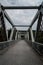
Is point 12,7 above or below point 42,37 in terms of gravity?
above

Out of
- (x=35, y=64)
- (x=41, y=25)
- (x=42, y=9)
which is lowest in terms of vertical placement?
(x=35, y=64)

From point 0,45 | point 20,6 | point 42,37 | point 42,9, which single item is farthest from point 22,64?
point 42,37

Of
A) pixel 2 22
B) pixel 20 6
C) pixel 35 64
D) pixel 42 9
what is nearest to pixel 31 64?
pixel 35 64

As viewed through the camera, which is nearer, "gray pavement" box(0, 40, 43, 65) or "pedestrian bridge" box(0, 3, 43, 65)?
"gray pavement" box(0, 40, 43, 65)

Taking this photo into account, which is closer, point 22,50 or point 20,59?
point 20,59

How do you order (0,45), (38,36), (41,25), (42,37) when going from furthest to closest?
(38,36) < (42,37) < (41,25) < (0,45)

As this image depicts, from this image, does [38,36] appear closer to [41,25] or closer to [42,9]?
[41,25]

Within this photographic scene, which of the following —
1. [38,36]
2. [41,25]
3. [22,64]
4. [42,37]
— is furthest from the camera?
[38,36]

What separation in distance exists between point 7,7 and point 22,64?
13.9 m

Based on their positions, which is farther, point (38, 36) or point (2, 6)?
point (38, 36)

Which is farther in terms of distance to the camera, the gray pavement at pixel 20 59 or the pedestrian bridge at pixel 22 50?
the pedestrian bridge at pixel 22 50

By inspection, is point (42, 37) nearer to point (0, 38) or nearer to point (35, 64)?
point (0, 38)

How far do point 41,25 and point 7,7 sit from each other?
16.1ft

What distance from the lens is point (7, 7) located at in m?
19.3
